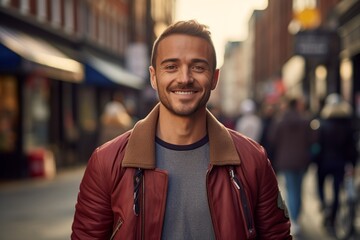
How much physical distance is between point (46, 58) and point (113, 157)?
1545 centimetres

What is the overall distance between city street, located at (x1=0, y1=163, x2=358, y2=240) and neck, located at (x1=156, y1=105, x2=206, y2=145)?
648 cm

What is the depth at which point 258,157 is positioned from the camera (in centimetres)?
290

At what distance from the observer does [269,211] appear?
291 centimetres

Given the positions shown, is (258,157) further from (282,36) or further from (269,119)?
(282,36)

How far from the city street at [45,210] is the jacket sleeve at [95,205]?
647 centimetres

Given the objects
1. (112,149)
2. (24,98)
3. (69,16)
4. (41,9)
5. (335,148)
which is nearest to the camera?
(112,149)

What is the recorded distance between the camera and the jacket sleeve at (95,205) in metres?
2.82

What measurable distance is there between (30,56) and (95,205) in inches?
546

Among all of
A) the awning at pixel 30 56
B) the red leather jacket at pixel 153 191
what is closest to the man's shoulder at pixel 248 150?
the red leather jacket at pixel 153 191

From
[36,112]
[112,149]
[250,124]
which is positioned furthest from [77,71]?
[112,149]

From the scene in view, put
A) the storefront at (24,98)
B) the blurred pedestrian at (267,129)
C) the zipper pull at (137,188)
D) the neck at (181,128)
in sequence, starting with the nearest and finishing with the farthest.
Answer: the zipper pull at (137,188), the neck at (181,128), the blurred pedestrian at (267,129), the storefront at (24,98)

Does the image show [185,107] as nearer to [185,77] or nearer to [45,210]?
[185,77]

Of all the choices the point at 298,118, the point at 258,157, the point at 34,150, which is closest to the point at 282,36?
the point at 34,150

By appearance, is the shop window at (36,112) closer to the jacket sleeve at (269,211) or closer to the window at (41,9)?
the window at (41,9)
